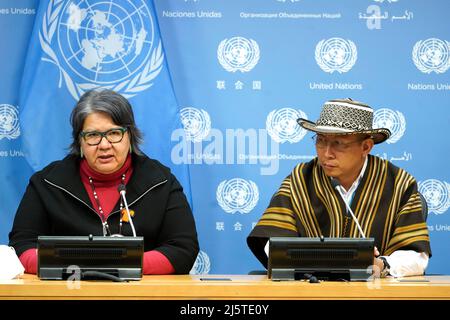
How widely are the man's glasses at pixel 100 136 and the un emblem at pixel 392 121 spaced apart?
153 cm

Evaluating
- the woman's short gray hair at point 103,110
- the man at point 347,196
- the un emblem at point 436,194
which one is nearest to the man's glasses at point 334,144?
the man at point 347,196

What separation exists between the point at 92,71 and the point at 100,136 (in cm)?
95

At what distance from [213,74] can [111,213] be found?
1228mm

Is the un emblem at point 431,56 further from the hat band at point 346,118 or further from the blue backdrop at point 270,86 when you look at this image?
the hat band at point 346,118

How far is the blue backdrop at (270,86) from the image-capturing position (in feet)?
14.4

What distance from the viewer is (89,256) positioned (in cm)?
270

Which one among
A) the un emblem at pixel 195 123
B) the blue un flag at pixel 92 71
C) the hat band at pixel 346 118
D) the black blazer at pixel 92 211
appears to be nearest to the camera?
the black blazer at pixel 92 211

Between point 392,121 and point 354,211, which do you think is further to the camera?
point 392,121

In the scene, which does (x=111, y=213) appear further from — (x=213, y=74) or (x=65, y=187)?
(x=213, y=74)

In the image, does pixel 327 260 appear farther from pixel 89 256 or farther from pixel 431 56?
pixel 431 56

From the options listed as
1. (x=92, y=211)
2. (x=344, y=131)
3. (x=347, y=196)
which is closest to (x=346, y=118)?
(x=344, y=131)
